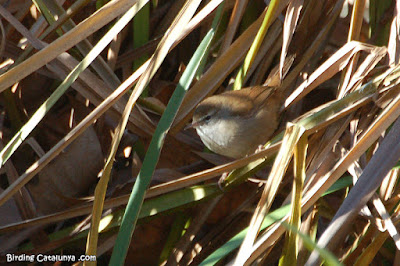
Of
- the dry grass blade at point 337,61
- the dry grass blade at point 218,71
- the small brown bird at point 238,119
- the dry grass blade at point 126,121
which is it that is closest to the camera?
the dry grass blade at point 126,121

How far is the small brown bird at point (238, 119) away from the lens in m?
2.54

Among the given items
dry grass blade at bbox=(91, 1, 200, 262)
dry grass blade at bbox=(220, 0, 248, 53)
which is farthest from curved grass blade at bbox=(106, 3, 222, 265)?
dry grass blade at bbox=(220, 0, 248, 53)

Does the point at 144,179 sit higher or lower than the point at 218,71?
lower

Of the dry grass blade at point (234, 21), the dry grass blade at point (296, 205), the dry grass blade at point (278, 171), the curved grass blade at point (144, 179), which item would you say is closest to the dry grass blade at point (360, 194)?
the dry grass blade at point (296, 205)

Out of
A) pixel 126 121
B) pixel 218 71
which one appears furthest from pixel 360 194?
pixel 218 71

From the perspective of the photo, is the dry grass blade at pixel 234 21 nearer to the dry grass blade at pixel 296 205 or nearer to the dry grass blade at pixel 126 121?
the dry grass blade at pixel 126 121

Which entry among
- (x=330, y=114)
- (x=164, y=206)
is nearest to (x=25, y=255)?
(x=164, y=206)

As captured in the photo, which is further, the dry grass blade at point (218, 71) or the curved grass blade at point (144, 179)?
the dry grass blade at point (218, 71)

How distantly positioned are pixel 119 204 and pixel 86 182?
390mm

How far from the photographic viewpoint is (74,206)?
229cm

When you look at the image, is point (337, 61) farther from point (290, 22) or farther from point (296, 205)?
point (296, 205)

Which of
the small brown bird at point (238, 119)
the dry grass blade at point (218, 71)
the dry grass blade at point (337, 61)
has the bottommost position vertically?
the small brown bird at point (238, 119)

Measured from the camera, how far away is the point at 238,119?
2.76 m

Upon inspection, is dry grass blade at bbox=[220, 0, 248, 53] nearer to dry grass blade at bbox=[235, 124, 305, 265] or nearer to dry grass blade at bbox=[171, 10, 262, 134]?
dry grass blade at bbox=[171, 10, 262, 134]
